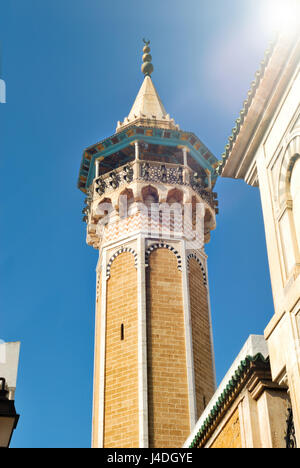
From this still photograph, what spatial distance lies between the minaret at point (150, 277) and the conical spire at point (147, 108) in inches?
1.8

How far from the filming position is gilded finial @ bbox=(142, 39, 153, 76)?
2381 centimetres

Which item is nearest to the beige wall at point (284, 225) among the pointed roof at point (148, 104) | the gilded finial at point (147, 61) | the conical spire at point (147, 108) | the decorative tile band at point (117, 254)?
the decorative tile band at point (117, 254)

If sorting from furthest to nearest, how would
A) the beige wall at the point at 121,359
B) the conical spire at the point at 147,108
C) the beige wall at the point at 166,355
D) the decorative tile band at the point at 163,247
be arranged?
the conical spire at the point at 147,108
the decorative tile band at the point at 163,247
the beige wall at the point at 121,359
the beige wall at the point at 166,355

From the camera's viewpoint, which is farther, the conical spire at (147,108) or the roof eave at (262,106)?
the conical spire at (147,108)

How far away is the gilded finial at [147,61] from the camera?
23812 millimetres

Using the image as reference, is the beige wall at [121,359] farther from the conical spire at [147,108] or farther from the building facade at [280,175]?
the building facade at [280,175]

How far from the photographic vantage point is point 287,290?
752 cm

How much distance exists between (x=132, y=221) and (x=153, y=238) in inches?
33.9

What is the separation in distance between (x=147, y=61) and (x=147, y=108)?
8.80 feet

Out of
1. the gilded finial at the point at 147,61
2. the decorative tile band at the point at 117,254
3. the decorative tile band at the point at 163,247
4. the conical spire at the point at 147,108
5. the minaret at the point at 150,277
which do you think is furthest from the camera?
the gilded finial at the point at 147,61

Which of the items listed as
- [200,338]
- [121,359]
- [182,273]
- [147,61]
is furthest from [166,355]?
[147,61]

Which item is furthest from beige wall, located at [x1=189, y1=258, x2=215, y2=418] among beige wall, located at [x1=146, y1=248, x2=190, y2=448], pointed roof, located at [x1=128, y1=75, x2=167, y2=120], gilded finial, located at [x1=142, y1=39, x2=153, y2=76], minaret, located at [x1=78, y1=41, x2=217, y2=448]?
gilded finial, located at [x1=142, y1=39, x2=153, y2=76]

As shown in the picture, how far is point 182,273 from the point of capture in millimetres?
18109

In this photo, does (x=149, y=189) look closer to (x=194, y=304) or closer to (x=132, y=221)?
(x=132, y=221)
